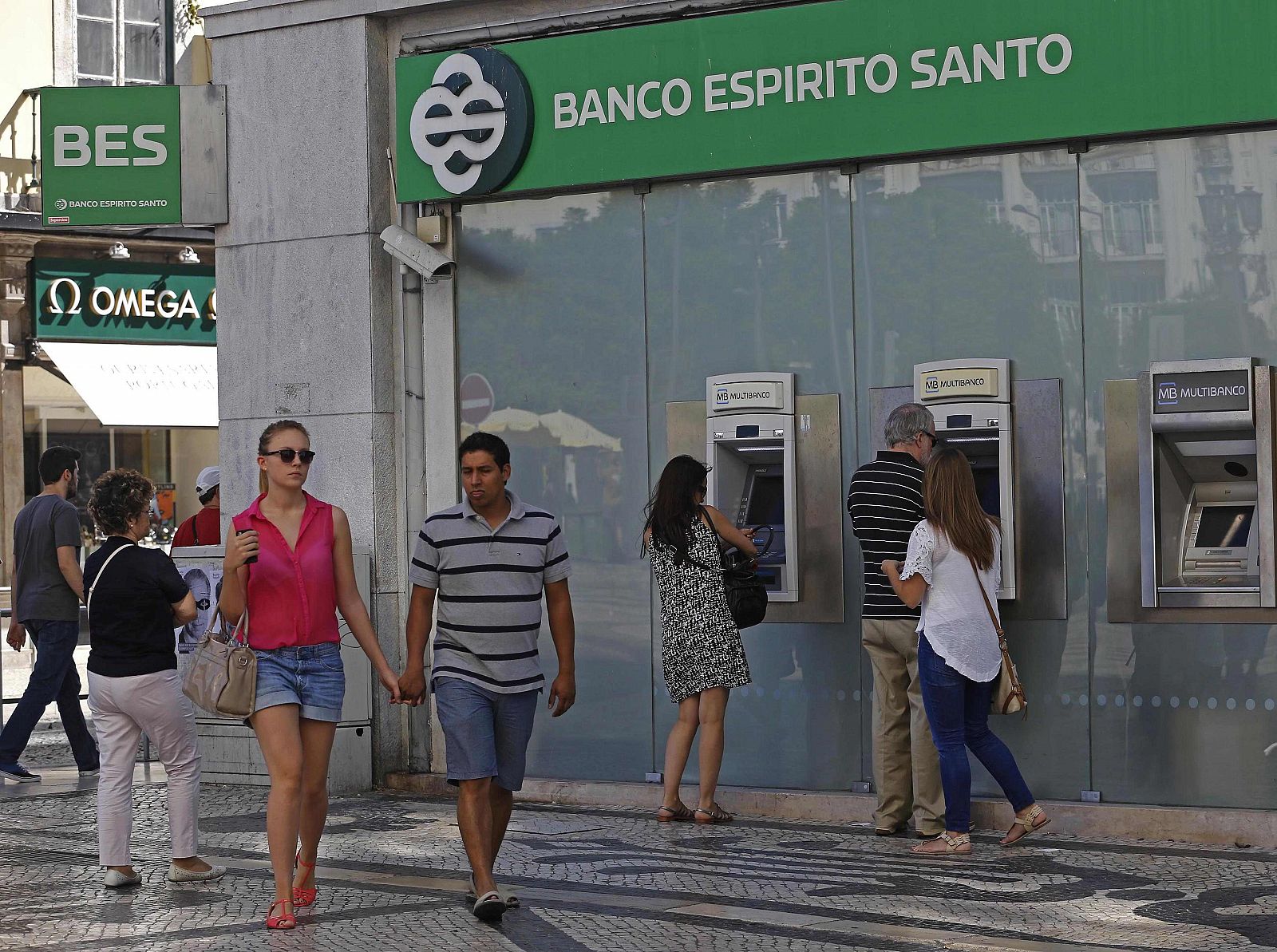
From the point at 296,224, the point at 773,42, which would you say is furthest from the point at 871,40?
the point at 296,224

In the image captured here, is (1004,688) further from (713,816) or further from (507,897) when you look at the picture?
(507,897)

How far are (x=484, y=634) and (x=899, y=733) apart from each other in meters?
2.44

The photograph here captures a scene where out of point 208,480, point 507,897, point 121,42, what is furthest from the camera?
point 121,42

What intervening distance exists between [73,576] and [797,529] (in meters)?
3.89

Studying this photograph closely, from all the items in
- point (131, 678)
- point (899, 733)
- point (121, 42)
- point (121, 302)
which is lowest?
point (899, 733)

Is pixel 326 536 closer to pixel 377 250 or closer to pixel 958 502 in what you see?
pixel 958 502

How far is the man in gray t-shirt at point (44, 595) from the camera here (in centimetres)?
1018

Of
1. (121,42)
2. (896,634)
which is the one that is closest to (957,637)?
(896,634)

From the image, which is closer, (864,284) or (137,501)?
(137,501)

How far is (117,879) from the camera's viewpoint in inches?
274

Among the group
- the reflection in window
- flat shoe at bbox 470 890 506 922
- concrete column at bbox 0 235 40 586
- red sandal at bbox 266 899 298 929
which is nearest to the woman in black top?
red sandal at bbox 266 899 298 929

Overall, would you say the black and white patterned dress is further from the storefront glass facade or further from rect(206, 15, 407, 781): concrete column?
rect(206, 15, 407, 781): concrete column

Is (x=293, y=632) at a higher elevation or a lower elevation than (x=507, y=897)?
higher

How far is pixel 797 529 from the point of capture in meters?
8.74
